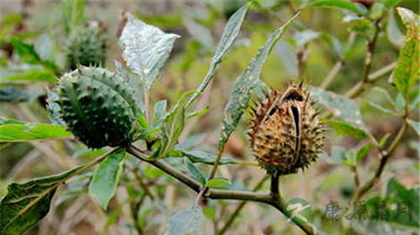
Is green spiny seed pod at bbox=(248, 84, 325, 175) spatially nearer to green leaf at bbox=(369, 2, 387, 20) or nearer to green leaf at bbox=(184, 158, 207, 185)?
green leaf at bbox=(184, 158, 207, 185)

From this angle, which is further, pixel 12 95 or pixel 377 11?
pixel 12 95

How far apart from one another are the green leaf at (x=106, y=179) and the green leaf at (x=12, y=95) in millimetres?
493

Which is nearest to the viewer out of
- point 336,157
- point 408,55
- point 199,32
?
point 408,55

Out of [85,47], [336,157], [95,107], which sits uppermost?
[95,107]

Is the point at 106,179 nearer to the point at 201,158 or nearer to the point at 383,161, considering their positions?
the point at 201,158

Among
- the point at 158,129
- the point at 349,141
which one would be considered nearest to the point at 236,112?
the point at 158,129

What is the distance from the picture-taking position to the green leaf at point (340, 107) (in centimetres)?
93

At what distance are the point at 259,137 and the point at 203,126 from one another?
1774 mm

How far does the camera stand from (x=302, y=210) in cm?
78

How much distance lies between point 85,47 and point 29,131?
52cm

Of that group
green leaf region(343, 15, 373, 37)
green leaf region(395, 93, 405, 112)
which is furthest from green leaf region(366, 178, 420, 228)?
green leaf region(343, 15, 373, 37)

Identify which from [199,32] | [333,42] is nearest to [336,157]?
[333,42]

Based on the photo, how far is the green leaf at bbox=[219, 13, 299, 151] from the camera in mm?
598

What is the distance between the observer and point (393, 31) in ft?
3.62
